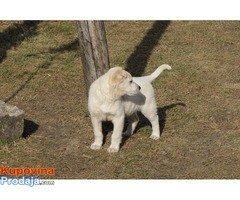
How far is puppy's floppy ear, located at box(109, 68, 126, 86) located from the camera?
6.89m

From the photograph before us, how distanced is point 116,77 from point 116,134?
2.81 feet

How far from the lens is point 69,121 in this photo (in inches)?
337

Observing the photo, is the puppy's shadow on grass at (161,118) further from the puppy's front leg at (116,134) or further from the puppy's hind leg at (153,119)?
the puppy's front leg at (116,134)

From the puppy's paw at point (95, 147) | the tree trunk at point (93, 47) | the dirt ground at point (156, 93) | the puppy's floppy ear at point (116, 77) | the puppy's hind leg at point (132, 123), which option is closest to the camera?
the puppy's floppy ear at point (116, 77)

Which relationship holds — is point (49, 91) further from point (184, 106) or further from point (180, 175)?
point (180, 175)

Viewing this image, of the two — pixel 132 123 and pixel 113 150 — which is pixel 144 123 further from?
pixel 113 150

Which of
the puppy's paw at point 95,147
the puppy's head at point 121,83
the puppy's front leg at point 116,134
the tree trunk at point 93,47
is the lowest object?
the puppy's paw at point 95,147

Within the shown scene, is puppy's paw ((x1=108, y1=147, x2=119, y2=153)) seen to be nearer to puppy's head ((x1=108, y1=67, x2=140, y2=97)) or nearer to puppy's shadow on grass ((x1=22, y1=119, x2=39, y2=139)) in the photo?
puppy's head ((x1=108, y1=67, x2=140, y2=97))

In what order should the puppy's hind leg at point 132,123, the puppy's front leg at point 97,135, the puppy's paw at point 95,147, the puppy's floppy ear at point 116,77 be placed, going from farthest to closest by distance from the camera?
1. the puppy's hind leg at point 132,123
2. the puppy's paw at point 95,147
3. the puppy's front leg at point 97,135
4. the puppy's floppy ear at point 116,77

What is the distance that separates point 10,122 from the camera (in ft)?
24.6

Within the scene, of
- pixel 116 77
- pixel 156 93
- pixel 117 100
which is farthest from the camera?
pixel 156 93

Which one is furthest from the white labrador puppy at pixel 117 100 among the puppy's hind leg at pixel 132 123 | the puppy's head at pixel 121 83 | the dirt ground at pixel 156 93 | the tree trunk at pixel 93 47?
the tree trunk at pixel 93 47

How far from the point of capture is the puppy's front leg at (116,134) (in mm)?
7223

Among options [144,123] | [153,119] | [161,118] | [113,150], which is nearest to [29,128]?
[113,150]
